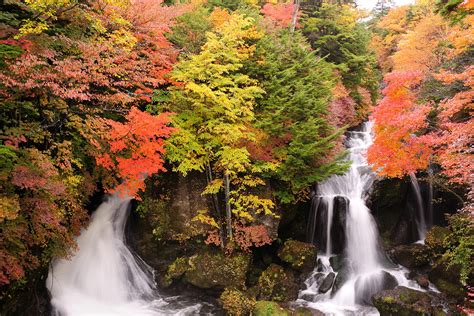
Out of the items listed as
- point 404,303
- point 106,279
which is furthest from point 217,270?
point 404,303

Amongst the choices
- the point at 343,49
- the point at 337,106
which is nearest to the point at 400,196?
the point at 337,106

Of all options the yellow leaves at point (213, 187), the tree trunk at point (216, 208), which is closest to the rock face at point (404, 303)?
the tree trunk at point (216, 208)

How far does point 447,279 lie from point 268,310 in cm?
751

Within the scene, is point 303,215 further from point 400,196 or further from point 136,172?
point 136,172

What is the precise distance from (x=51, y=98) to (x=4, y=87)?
4.21 ft

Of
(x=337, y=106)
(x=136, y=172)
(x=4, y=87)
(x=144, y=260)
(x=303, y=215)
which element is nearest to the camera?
(x=4, y=87)

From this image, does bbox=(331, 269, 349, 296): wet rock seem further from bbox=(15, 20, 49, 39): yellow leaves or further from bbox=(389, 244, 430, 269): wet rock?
bbox=(15, 20, 49, 39): yellow leaves

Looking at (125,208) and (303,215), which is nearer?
(125,208)

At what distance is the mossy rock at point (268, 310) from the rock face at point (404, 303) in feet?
11.0

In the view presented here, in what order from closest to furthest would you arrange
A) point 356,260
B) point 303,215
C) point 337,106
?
point 356,260
point 303,215
point 337,106

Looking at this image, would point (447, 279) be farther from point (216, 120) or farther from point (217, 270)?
point (216, 120)

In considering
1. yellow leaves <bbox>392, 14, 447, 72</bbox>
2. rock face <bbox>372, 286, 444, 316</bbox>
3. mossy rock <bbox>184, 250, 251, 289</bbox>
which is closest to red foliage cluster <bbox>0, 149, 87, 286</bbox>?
mossy rock <bbox>184, 250, 251, 289</bbox>

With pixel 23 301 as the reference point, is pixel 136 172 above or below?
above

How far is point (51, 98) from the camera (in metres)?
8.33
